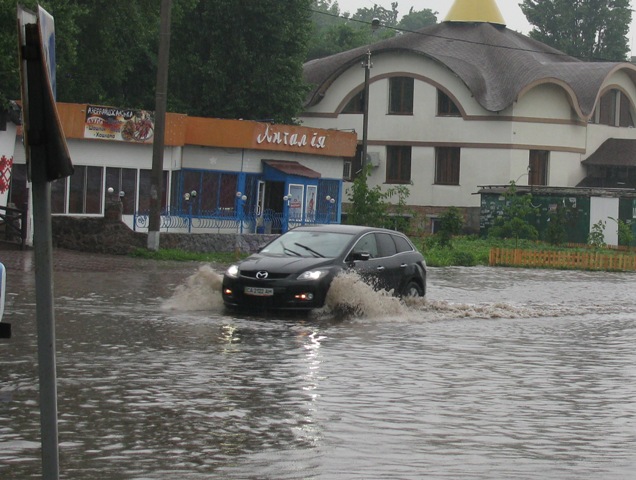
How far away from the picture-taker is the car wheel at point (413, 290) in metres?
21.9

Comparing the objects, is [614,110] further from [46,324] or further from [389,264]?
[46,324]

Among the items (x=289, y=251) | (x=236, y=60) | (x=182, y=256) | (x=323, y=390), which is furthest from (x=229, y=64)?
(x=323, y=390)

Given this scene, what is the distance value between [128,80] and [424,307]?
36.6 m

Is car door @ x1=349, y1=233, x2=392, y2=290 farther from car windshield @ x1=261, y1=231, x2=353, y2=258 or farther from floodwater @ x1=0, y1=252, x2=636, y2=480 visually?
floodwater @ x1=0, y1=252, x2=636, y2=480

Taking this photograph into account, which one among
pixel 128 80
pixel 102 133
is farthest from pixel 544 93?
pixel 102 133

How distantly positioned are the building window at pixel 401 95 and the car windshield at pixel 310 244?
146 ft

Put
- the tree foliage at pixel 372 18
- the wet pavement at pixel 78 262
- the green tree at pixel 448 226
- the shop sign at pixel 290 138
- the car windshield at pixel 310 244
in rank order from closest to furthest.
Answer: the car windshield at pixel 310 244 → the wet pavement at pixel 78 262 → the green tree at pixel 448 226 → the shop sign at pixel 290 138 → the tree foliage at pixel 372 18

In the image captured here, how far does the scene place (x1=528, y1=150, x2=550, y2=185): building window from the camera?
63.3 m

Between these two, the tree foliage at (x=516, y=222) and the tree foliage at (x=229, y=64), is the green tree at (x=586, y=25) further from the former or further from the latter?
the tree foliage at (x=516, y=222)

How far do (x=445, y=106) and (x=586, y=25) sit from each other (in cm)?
3205

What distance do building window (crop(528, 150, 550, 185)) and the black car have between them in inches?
1653

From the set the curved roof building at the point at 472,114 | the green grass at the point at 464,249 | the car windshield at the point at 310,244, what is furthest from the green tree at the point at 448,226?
the car windshield at the point at 310,244

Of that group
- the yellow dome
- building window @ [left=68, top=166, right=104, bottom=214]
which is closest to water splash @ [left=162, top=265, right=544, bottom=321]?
building window @ [left=68, top=166, right=104, bottom=214]

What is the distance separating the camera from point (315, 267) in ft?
64.3
